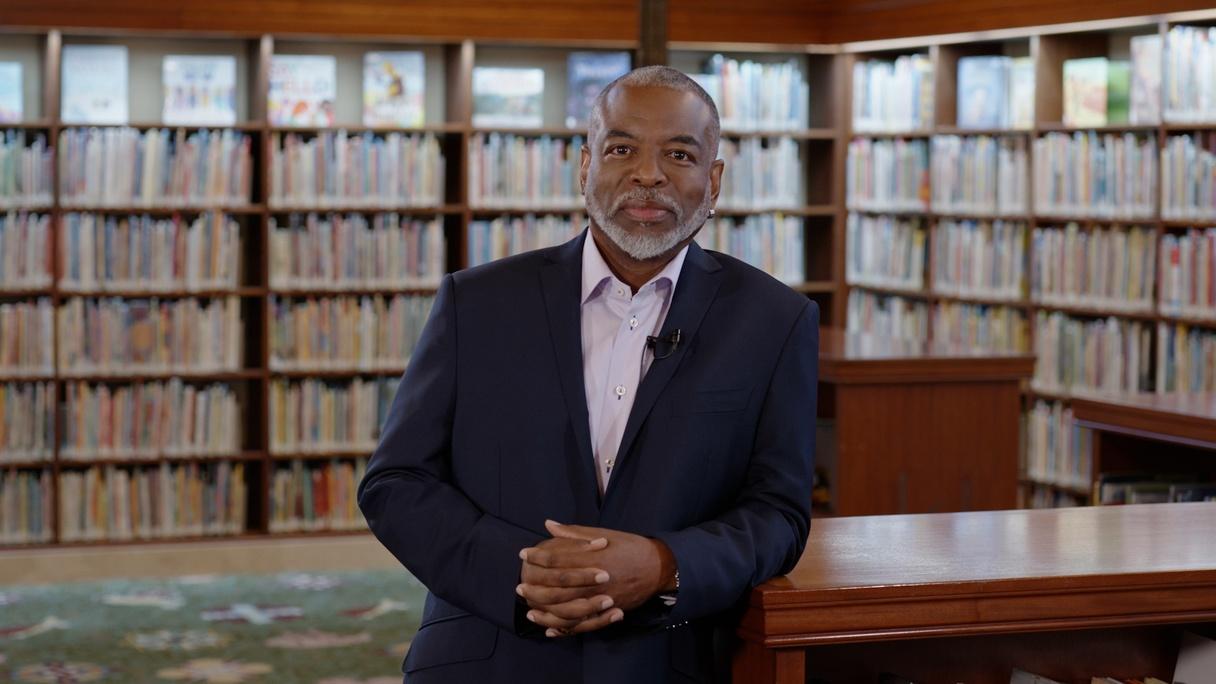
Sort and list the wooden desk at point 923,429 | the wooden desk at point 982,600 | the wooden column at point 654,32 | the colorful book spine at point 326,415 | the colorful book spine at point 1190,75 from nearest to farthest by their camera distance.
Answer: the wooden desk at point 982,600 → the wooden desk at point 923,429 → the colorful book spine at point 1190,75 → the wooden column at point 654,32 → the colorful book spine at point 326,415

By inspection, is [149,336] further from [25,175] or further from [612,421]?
[612,421]

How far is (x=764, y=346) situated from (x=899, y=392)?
2.86m

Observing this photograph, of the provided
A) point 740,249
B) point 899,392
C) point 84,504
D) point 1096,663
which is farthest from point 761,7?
point 1096,663

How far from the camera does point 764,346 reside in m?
2.10

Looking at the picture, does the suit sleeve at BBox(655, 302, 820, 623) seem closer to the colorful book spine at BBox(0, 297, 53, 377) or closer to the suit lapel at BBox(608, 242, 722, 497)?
the suit lapel at BBox(608, 242, 722, 497)

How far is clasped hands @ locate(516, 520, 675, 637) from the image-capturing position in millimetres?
1868

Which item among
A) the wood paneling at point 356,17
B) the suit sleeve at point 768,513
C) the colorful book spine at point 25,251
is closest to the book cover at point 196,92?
the wood paneling at point 356,17

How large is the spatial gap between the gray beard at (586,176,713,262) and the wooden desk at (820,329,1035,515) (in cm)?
273

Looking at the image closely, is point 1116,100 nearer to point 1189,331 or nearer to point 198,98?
point 1189,331

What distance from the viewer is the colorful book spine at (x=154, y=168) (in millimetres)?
6762

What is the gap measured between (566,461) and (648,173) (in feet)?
1.27

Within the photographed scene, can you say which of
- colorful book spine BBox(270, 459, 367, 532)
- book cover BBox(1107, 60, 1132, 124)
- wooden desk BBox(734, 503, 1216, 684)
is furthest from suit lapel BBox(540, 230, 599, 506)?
colorful book spine BBox(270, 459, 367, 532)

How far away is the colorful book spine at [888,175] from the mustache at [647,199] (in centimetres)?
540

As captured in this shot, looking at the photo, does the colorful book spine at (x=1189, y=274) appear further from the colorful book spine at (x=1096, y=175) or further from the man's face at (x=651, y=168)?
the man's face at (x=651, y=168)
